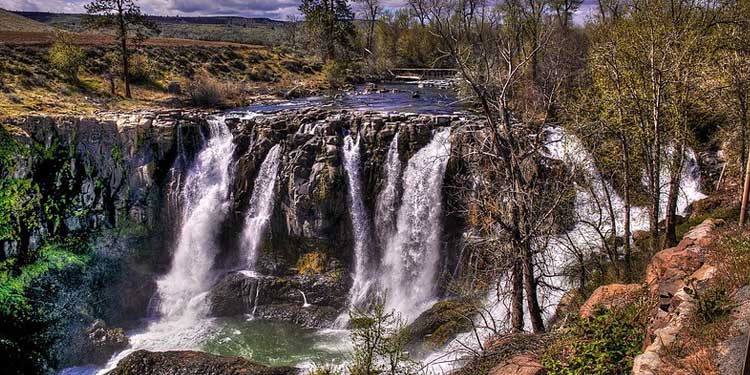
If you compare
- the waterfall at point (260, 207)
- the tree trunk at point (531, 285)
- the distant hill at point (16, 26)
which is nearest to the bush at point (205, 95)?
the waterfall at point (260, 207)

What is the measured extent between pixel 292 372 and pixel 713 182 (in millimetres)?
18570

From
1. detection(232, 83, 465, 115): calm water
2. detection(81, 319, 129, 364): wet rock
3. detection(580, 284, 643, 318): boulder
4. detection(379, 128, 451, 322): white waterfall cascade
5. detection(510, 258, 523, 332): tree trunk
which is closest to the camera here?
detection(580, 284, 643, 318): boulder

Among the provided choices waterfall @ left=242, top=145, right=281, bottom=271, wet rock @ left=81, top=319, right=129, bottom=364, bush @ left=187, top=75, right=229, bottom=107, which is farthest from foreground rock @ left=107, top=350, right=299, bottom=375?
bush @ left=187, top=75, right=229, bottom=107

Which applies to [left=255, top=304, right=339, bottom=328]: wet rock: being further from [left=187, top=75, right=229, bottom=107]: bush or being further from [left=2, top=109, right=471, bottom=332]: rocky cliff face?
[left=187, top=75, right=229, bottom=107]: bush

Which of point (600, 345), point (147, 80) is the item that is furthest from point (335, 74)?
point (600, 345)

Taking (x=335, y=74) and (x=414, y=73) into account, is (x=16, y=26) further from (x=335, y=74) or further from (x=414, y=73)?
(x=414, y=73)

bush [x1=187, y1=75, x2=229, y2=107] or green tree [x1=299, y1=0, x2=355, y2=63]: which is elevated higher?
green tree [x1=299, y1=0, x2=355, y2=63]

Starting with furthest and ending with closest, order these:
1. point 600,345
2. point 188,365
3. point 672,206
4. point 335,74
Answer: point 335,74 < point 188,365 < point 672,206 < point 600,345

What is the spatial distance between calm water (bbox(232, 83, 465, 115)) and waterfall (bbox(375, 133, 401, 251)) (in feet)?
23.7

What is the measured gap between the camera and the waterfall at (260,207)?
22.0 m

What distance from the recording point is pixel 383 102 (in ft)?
108

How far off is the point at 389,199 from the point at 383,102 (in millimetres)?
13559

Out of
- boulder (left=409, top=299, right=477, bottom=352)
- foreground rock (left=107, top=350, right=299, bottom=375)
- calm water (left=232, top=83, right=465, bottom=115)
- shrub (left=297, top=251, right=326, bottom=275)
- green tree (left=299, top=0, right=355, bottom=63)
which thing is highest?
green tree (left=299, top=0, right=355, bottom=63)

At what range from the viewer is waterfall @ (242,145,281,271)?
21984mm
